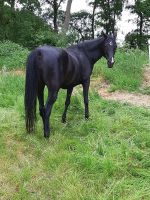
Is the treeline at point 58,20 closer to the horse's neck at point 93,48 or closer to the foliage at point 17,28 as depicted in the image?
the foliage at point 17,28

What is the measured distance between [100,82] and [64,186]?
5.93 meters

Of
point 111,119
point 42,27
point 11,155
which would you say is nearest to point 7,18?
point 42,27

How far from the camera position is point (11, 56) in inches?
530

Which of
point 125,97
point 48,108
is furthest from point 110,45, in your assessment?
point 125,97

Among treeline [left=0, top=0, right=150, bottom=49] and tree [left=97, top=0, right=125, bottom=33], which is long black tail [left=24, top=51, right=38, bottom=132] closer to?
treeline [left=0, top=0, right=150, bottom=49]

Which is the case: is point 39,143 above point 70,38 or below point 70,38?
below

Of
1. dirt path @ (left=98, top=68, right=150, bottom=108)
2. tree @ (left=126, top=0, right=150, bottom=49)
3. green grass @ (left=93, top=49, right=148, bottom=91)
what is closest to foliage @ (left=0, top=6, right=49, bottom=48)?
green grass @ (left=93, top=49, right=148, bottom=91)

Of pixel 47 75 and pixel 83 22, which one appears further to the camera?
pixel 83 22

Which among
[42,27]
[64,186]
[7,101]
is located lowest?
[64,186]

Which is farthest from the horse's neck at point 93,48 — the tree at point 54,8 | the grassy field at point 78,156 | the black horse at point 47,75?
the tree at point 54,8

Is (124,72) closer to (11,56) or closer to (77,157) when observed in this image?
(11,56)

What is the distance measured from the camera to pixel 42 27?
2000 centimetres

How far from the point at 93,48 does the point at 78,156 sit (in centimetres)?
237

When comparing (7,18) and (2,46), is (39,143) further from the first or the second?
(7,18)
